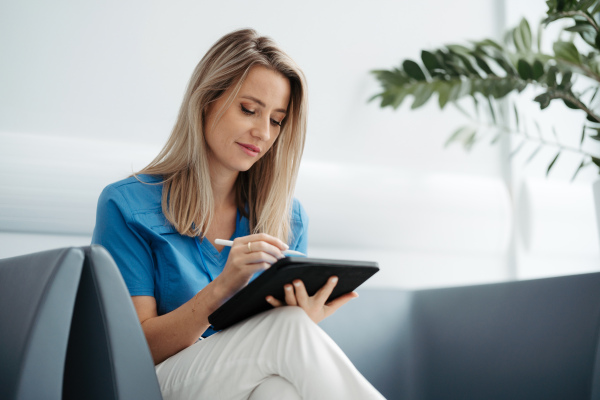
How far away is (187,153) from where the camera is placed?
4.86ft

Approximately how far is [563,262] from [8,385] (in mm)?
2429

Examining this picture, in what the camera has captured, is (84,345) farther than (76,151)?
No

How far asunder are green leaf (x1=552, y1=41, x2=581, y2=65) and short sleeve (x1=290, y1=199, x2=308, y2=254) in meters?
0.89

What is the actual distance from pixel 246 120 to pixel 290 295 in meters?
0.55

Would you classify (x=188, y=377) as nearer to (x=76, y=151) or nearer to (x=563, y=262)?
(x=76, y=151)

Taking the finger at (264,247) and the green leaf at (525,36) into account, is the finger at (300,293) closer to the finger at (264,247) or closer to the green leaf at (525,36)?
the finger at (264,247)

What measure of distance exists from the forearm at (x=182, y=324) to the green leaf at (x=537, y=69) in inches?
46.3

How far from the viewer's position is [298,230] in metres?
1.65

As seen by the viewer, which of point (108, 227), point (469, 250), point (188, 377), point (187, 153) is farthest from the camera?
point (469, 250)

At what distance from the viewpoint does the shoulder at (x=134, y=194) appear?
1290 millimetres

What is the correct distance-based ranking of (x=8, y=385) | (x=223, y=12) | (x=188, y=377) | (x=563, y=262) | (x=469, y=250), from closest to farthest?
(x=8, y=385) → (x=188, y=377) → (x=223, y=12) → (x=469, y=250) → (x=563, y=262)

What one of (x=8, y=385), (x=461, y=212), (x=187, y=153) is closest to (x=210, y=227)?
(x=187, y=153)

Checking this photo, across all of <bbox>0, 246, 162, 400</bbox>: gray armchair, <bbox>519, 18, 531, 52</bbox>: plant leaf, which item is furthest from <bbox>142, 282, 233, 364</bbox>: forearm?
<bbox>519, 18, 531, 52</bbox>: plant leaf

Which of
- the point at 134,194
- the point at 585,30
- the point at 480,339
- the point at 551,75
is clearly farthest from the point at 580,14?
the point at 134,194
